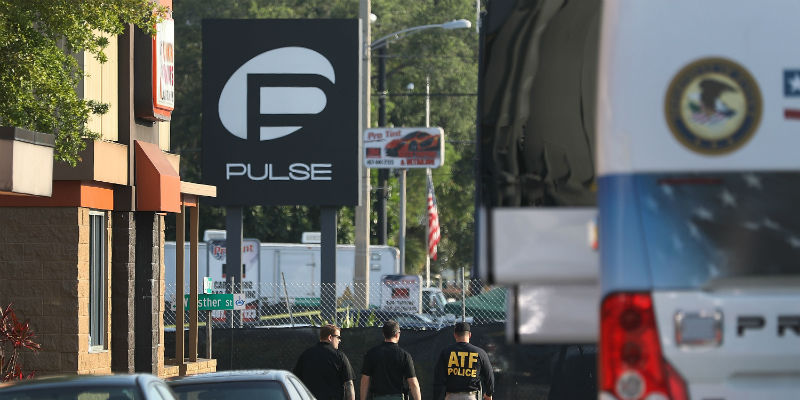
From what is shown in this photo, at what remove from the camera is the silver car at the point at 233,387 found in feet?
36.7

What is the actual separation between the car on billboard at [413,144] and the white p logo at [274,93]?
533 inches

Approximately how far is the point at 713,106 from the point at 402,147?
3524 centimetres

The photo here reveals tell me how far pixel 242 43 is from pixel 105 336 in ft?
35.7

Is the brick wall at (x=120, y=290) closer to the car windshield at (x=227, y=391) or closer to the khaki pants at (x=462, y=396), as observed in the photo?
the khaki pants at (x=462, y=396)

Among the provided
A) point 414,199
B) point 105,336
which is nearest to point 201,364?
point 105,336

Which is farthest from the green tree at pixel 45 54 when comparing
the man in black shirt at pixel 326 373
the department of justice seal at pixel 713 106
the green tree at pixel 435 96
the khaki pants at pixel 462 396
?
the green tree at pixel 435 96

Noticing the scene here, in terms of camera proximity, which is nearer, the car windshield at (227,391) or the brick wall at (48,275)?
the car windshield at (227,391)

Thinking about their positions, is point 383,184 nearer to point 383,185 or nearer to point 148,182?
point 383,185

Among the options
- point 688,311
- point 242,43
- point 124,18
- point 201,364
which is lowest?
point 201,364

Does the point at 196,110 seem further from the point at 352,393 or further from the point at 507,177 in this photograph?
the point at 507,177

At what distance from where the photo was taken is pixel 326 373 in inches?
589

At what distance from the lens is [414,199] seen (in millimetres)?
61125

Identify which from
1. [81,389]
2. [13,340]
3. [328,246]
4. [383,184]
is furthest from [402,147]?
[81,389]

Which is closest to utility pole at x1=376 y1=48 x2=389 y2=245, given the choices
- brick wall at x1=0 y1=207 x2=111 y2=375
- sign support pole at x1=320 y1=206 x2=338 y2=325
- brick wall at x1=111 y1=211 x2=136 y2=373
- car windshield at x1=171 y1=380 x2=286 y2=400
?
sign support pole at x1=320 y1=206 x2=338 y2=325
